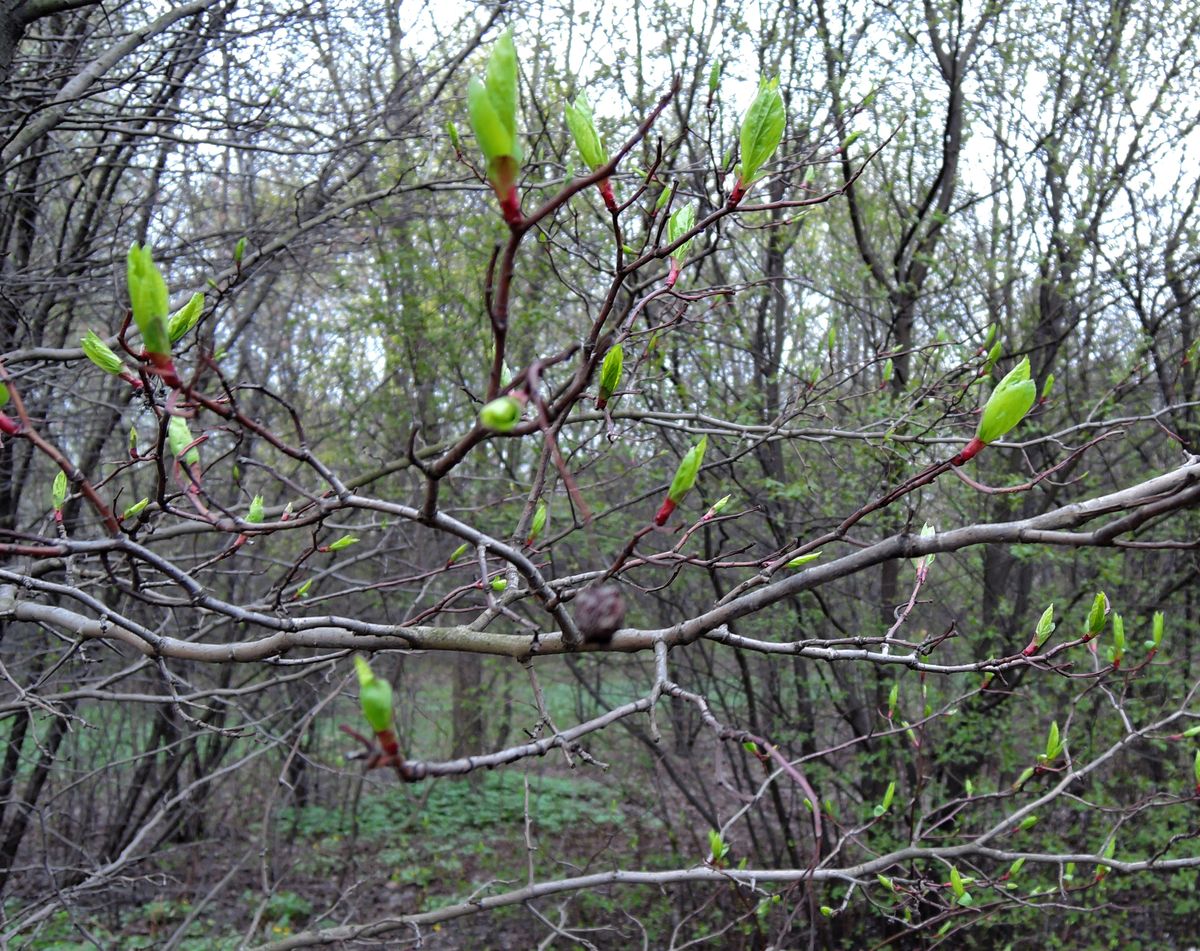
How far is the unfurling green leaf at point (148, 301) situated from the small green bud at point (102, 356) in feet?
1.72

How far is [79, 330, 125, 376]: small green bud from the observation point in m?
1.59

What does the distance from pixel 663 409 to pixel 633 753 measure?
2911 millimetres

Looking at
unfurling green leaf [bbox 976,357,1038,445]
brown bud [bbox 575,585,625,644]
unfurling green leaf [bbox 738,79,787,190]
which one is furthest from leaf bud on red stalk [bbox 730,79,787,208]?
brown bud [bbox 575,585,625,644]

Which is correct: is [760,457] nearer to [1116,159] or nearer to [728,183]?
[728,183]

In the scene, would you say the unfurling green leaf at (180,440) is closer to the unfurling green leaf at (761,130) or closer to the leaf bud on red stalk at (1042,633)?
the unfurling green leaf at (761,130)

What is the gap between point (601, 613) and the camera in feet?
3.10

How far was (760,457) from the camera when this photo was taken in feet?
19.7

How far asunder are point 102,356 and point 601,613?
112 cm

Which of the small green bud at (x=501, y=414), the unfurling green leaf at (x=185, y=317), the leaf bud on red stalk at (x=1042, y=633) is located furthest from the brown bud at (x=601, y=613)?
the leaf bud on red stalk at (x=1042, y=633)

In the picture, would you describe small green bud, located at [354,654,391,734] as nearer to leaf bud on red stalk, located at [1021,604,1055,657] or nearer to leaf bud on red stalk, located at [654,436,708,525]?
leaf bud on red stalk, located at [654,436,708,525]

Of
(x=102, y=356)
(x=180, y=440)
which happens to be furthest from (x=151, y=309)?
(x=180, y=440)

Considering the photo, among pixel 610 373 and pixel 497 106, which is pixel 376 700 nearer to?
pixel 497 106

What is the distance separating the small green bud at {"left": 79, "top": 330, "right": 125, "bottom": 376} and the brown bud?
1045 millimetres

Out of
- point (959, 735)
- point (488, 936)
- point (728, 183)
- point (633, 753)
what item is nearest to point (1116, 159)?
point (728, 183)
